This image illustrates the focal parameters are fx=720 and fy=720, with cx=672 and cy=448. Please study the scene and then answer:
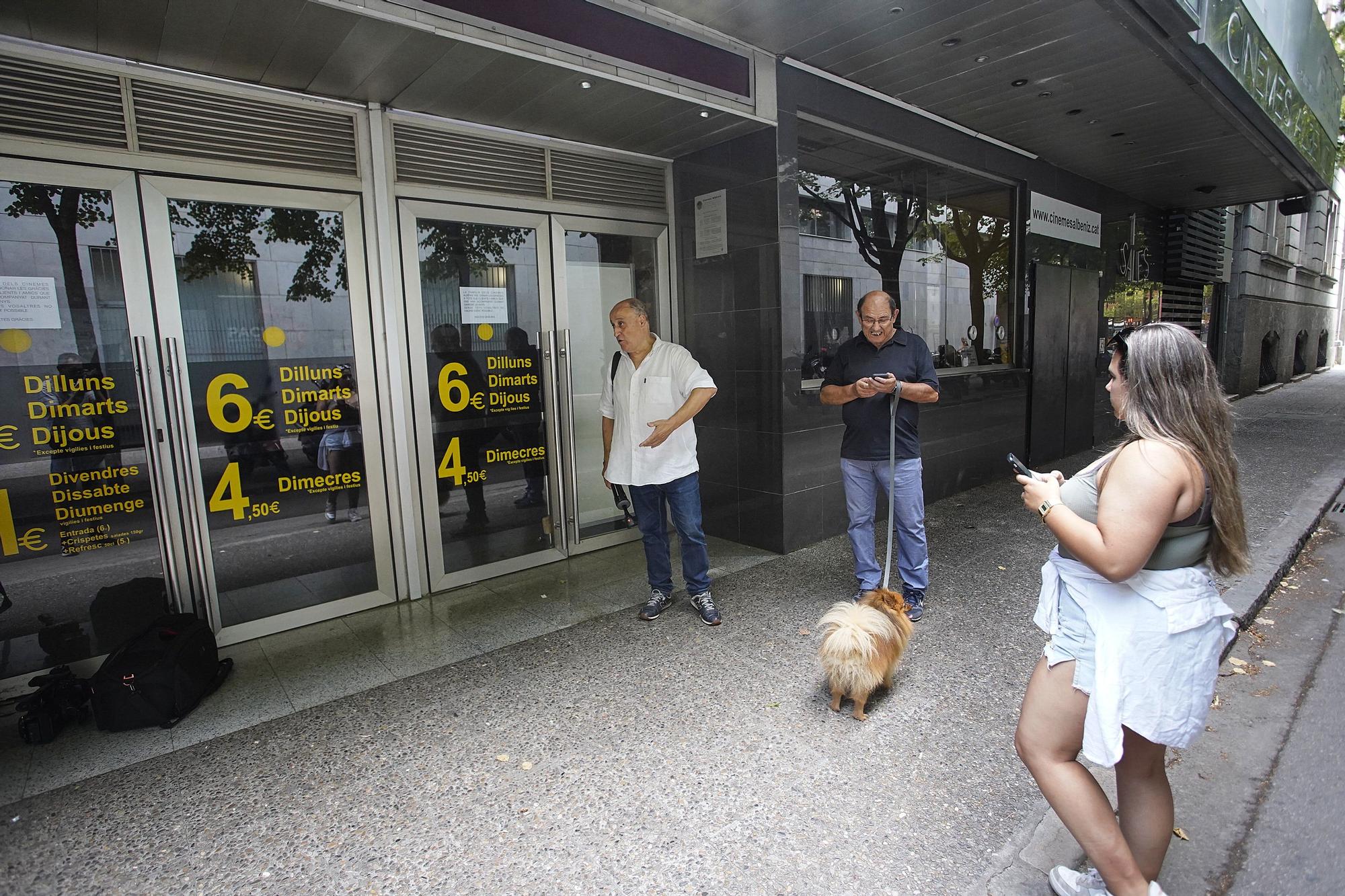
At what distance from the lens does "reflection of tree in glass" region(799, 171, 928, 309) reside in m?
6.32

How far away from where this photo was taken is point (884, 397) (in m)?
Answer: 4.30

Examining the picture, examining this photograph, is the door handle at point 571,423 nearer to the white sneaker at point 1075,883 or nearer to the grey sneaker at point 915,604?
the grey sneaker at point 915,604

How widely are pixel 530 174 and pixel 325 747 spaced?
3.97m

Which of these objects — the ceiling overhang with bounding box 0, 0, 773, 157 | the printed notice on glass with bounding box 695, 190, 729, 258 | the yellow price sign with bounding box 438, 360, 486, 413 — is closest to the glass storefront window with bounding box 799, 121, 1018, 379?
the printed notice on glass with bounding box 695, 190, 729, 258

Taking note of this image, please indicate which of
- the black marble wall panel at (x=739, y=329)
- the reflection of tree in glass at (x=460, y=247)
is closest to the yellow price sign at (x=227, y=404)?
the reflection of tree in glass at (x=460, y=247)

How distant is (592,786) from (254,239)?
360 centimetres

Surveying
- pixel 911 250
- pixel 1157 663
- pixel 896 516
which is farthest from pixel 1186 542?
pixel 911 250

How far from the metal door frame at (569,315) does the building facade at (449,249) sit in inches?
1.0

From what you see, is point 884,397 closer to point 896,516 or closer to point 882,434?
point 882,434

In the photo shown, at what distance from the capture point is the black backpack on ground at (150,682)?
334cm

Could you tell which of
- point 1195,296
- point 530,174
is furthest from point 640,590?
point 1195,296

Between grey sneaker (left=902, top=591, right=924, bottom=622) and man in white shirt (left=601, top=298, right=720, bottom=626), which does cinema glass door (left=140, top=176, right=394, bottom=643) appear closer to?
man in white shirt (left=601, top=298, right=720, bottom=626)

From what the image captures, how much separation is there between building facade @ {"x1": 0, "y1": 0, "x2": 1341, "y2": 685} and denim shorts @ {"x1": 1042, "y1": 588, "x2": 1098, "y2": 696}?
362 centimetres

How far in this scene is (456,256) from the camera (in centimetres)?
498
